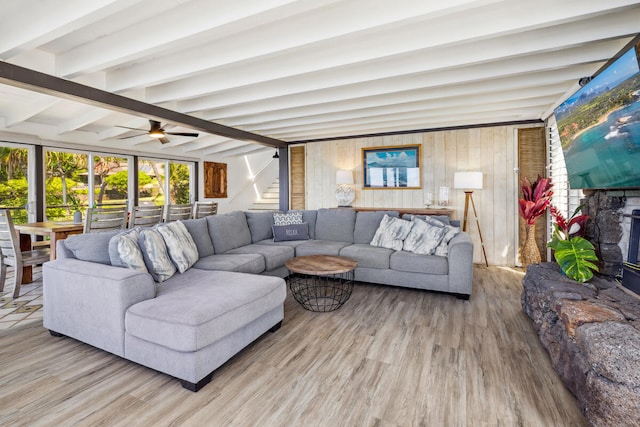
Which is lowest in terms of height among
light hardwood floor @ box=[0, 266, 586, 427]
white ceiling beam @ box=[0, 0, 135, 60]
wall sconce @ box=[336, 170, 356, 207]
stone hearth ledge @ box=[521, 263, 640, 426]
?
light hardwood floor @ box=[0, 266, 586, 427]

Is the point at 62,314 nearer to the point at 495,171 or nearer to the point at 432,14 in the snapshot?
the point at 432,14

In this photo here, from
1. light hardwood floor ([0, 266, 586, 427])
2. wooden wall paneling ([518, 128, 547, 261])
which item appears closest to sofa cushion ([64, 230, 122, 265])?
light hardwood floor ([0, 266, 586, 427])

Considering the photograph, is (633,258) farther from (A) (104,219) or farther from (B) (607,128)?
(A) (104,219)

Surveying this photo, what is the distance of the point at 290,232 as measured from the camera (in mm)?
4551

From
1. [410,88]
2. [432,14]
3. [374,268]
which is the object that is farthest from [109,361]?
[410,88]

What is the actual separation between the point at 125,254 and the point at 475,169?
16.5ft

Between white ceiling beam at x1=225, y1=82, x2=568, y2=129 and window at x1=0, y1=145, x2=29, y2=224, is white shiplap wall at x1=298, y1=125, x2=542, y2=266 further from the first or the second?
window at x1=0, y1=145, x2=29, y2=224

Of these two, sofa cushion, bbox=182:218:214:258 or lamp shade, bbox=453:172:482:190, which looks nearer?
sofa cushion, bbox=182:218:214:258

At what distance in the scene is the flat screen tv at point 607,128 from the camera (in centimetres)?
199

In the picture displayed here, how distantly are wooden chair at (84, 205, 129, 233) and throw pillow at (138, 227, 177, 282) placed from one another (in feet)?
4.92

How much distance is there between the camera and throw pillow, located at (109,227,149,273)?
2.39 m

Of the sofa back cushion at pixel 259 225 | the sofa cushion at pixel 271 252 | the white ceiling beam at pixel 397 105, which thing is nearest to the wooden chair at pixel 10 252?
the sofa cushion at pixel 271 252

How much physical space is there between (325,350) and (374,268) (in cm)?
164

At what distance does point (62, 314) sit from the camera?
240 cm
